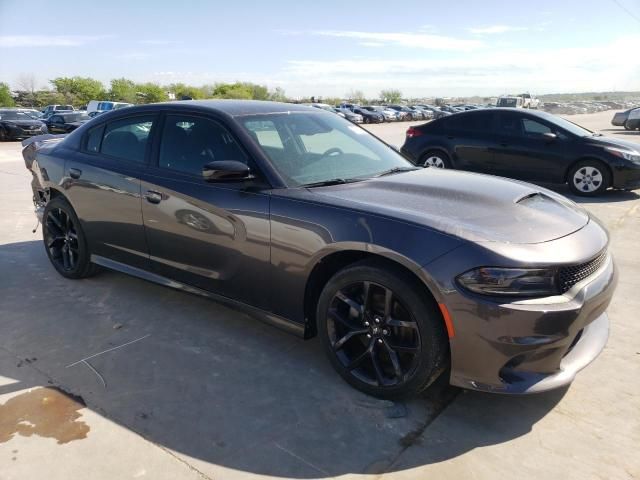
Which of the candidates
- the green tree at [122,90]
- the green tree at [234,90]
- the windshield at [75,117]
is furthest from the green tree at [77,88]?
the windshield at [75,117]

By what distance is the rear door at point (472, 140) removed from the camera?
9071mm

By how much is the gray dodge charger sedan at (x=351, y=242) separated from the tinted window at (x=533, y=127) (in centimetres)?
559

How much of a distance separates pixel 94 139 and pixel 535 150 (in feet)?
23.2

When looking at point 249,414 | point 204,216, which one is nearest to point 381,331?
point 249,414

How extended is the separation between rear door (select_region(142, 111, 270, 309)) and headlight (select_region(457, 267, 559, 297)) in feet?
4.11

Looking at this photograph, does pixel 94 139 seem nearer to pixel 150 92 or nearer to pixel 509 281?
pixel 509 281

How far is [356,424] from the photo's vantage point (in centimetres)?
262

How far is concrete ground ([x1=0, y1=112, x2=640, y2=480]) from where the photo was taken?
2.34 metres

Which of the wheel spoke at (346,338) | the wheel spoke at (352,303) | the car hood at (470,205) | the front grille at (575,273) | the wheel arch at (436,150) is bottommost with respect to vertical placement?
the wheel spoke at (346,338)

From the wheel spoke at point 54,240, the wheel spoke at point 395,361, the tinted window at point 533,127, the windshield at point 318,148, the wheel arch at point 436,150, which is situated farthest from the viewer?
the wheel arch at point 436,150

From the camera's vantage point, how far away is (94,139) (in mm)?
4391

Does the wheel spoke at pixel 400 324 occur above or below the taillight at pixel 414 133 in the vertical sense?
below

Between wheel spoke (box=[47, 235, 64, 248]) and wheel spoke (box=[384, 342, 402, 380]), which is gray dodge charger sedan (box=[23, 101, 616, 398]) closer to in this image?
wheel spoke (box=[384, 342, 402, 380])

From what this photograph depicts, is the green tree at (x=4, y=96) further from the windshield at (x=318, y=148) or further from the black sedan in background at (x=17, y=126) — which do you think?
the windshield at (x=318, y=148)
